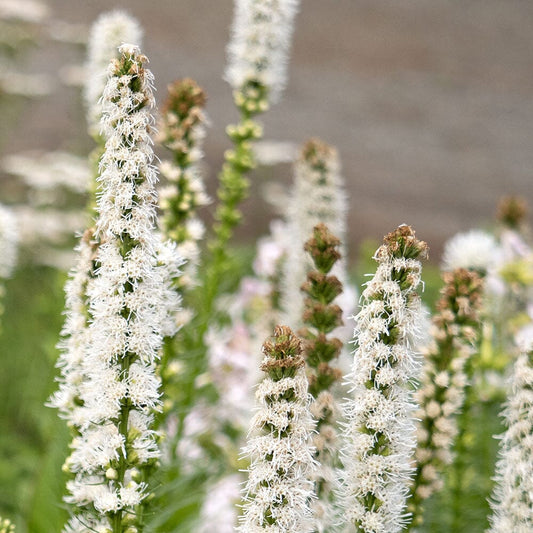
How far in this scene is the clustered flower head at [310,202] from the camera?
7.16 ft

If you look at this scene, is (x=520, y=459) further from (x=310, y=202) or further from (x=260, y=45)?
(x=260, y=45)

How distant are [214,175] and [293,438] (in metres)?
7.34

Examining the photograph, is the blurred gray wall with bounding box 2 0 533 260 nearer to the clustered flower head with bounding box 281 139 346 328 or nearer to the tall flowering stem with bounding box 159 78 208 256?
the clustered flower head with bounding box 281 139 346 328

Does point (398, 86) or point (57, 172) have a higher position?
point (398, 86)

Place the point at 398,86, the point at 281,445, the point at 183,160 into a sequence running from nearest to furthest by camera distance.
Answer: the point at 281,445, the point at 183,160, the point at 398,86

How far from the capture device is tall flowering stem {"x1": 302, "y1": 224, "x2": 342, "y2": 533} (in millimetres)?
1276

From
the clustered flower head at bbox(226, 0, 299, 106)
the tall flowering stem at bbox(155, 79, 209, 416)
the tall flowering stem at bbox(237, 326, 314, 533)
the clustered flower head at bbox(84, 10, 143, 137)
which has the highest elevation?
the clustered flower head at bbox(226, 0, 299, 106)

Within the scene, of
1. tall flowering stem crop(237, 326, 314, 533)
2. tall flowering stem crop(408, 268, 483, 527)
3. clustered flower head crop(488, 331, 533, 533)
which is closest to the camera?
tall flowering stem crop(237, 326, 314, 533)

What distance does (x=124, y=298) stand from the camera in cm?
110

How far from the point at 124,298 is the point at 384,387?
378 millimetres

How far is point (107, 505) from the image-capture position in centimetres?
116

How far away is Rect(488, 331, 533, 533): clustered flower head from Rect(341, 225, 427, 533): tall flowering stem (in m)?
0.22

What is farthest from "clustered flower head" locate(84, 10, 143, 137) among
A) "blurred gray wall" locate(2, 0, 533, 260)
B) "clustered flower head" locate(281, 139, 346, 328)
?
"blurred gray wall" locate(2, 0, 533, 260)

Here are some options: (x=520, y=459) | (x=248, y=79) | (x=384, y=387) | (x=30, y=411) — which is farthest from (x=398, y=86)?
(x=384, y=387)
